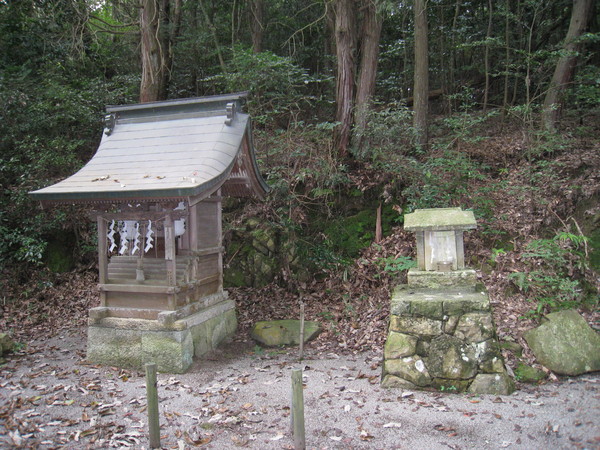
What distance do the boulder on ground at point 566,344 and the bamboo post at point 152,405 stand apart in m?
4.85

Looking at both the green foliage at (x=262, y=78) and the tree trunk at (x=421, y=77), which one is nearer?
the green foliage at (x=262, y=78)

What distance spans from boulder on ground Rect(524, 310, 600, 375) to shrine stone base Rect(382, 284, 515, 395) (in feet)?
2.85

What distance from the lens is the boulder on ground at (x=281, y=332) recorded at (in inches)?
291

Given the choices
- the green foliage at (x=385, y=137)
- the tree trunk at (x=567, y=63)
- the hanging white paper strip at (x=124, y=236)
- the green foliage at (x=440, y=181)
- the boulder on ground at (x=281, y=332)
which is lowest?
the boulder on ground at (x=281, y=332)

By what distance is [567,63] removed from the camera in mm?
10102

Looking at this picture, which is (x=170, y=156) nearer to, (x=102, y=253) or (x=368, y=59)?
(x=102, y=253)

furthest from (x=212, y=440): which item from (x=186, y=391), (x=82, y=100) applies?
(x=82, y=100)

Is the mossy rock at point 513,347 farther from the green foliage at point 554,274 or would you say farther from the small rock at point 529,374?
the green foliage at point 554,274

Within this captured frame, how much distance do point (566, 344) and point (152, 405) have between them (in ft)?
17.0

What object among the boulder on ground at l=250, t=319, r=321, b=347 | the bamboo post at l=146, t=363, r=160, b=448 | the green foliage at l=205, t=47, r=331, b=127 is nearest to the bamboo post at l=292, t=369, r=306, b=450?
the bamboo post at l=146, t=363, r=160, b=448

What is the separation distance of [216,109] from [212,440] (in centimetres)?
498

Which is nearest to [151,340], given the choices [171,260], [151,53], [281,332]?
[171,260]

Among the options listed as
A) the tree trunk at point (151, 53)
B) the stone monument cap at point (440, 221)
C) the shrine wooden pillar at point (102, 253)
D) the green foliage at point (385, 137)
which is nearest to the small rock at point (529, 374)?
the stone monument cap at point (440, 221)

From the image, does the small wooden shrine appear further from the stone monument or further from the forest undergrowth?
the stone monument
